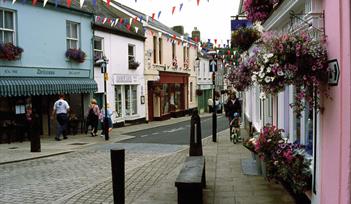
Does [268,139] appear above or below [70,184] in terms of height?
above

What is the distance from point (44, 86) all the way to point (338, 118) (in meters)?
14.7

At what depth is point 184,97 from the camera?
127 feet

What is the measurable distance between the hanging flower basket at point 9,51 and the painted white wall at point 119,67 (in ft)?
19.2

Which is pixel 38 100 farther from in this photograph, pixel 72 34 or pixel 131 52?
pixel 131 52

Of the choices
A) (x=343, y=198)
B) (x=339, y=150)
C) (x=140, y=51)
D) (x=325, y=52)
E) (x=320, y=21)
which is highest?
(x=140, y=51)

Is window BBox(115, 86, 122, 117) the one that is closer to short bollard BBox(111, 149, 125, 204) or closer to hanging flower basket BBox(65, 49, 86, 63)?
hanging flower basket BBox(65, 49, 86, 63)

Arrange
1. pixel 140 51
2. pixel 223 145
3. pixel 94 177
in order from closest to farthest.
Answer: pixel 94 177 < pixel 223 145 < pixel 140 51

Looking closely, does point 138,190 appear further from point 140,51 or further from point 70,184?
point 140,51

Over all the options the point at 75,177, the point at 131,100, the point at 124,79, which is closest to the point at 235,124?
the point at 75,177

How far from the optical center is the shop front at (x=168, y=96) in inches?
1189

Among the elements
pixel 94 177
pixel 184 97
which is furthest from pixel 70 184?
pixel 184 97

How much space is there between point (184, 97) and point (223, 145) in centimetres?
2436

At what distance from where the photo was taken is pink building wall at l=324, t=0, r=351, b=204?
381 centimetres

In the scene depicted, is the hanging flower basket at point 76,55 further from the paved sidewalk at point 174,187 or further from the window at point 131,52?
the paved sidewalk at point 174,187
